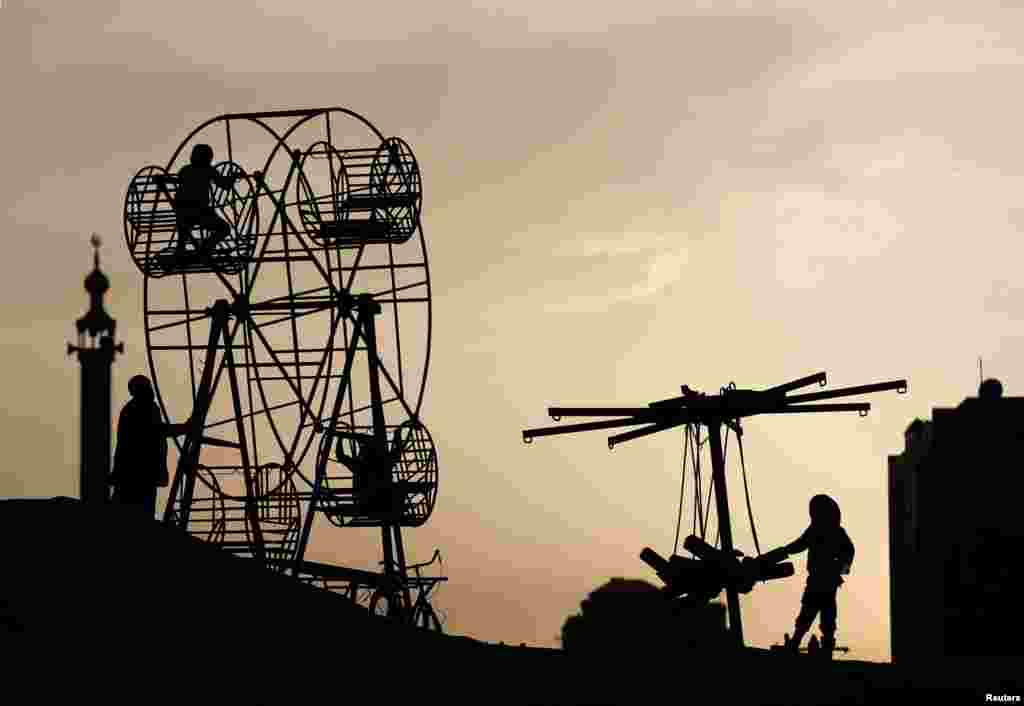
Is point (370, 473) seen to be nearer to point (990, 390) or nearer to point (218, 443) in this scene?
point (218, 443)

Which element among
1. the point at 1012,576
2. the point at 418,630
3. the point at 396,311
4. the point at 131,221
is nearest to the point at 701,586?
the point at 418,630

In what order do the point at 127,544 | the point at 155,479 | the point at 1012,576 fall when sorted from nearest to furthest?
1. the point at 127,544
2. the point at 155,479
3. the point at 1012,576

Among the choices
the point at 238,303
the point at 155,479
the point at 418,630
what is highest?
the point at 238,303

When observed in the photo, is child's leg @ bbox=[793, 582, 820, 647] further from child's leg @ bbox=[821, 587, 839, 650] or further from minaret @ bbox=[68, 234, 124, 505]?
minaret @ bbox=[68, 234, 124, 505]

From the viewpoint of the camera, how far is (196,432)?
117 ft

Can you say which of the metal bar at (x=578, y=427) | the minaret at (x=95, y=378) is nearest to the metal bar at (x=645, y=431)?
the metal bar at (x=578, y=427)

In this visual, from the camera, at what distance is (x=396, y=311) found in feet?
123

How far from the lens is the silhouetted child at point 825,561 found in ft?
102

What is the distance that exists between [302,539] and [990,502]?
99.0 feet

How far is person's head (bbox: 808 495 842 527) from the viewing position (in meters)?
31.1

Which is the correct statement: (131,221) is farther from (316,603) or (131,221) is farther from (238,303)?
(316,603)

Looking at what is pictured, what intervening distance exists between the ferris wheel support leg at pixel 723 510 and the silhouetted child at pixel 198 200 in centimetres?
812

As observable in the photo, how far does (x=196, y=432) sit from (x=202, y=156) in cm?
419

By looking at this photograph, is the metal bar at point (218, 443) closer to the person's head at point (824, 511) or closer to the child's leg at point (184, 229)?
the child's leg at point (184, 229)
